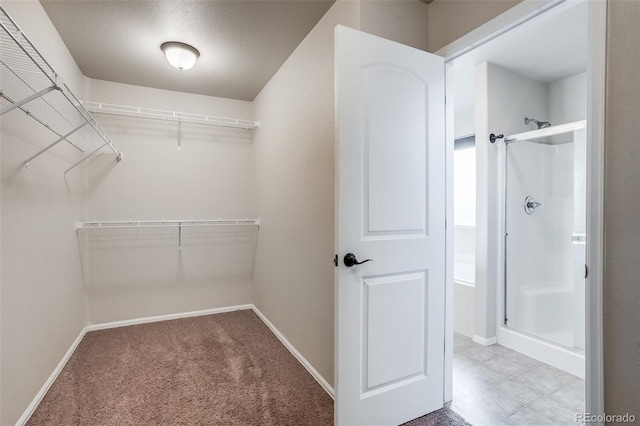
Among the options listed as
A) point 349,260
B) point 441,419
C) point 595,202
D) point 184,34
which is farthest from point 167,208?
point 595,202

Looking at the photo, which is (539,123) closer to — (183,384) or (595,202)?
(595,202)

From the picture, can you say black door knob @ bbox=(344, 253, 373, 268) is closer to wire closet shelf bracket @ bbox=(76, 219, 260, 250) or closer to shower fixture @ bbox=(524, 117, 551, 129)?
wire closet shelf bracket @ bbox=(76, 219, 260, 250)

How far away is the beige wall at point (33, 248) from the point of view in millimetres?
1628

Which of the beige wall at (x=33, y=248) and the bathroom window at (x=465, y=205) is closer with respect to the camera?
the beige wall at (x=33, y=248)

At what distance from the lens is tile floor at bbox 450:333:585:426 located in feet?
5.91

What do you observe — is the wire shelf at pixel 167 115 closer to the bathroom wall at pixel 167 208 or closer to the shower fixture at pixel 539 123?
the bathroom wall at pixel 167 208

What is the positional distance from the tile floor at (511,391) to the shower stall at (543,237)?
0.29 meters

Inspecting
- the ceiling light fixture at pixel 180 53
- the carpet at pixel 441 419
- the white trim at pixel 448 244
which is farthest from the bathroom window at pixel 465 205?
the ceiling light fixture at pixel 180 53

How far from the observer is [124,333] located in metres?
3.02

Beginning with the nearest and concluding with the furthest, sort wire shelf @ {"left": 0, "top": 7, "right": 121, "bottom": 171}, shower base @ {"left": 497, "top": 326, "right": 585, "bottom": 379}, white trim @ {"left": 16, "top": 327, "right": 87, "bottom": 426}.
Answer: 1. wire shelf @ {"left": 0, "top": 7, "right": 121, "bottom": 171}
2. white trim @ {"left": 16, "top": 327, "right": 87, "bottom": 426}
3. shower base @ {"left": 497, "top": 326, "right": 585, "bottom": 379}

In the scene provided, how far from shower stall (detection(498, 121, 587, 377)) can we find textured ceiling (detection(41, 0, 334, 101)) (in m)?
2.14

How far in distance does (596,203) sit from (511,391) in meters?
1.50

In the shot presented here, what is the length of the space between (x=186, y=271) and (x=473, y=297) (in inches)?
116

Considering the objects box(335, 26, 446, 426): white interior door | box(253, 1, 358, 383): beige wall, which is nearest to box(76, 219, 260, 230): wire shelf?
box(253, 1, 358, 383): beige wall
